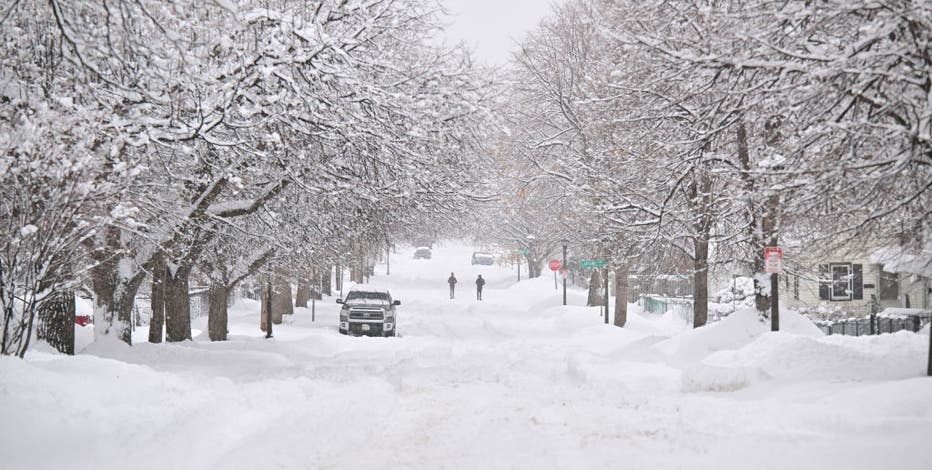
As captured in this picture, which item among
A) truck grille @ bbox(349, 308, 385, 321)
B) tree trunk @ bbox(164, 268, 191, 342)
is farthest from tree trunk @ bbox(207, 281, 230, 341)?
truck grille @ bbox(349, 308, 385, 321)

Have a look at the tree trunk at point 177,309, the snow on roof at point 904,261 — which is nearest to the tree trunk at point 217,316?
the tree trunk at point 177,309

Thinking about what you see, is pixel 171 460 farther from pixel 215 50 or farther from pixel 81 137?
pixel 215 50

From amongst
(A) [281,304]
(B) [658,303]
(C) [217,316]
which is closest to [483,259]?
(B) [658,303]

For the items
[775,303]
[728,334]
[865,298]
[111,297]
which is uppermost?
[111,297]

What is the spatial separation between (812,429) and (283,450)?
5.12 m

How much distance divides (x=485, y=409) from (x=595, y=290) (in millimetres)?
26255

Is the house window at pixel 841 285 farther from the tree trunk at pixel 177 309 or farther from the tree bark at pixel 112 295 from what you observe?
the tree bark at pixel 112 295

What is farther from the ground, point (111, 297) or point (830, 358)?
point (111, 297)

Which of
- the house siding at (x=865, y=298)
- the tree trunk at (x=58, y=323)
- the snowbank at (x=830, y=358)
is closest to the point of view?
the snowbank at (x=830, y=358)

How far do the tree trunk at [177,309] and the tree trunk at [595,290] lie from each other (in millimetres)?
20500

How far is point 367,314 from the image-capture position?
1030 inches

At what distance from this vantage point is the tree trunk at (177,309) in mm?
18031

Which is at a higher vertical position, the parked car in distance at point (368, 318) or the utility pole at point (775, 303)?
the utility pole at point (775, 303)

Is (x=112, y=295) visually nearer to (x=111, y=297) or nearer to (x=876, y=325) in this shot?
(x=111, y=297)
